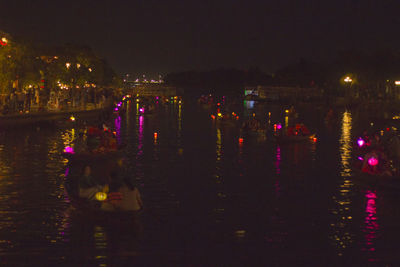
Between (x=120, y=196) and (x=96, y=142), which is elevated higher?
(x=96, y=142)

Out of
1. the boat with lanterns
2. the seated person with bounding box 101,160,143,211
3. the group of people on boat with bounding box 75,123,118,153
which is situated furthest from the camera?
the boat with lanterns

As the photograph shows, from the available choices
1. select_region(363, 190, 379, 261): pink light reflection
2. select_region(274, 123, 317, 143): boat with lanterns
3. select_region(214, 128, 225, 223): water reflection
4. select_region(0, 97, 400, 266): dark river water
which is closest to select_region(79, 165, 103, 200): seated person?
select_region(0, 97, 400, 266): dark river water

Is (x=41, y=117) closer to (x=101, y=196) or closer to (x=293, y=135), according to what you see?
(x=293, y=135)

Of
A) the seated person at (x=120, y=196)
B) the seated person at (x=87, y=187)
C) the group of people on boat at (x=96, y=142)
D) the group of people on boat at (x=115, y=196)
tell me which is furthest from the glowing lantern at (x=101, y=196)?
the group of people on boat at (x=96, y=142)

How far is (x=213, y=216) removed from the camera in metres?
21.9

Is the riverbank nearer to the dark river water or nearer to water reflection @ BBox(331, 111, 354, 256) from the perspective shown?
the dark river water

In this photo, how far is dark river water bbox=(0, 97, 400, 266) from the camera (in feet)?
56.6

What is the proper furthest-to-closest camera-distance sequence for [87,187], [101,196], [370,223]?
[87,187], [370,223], [101,196]

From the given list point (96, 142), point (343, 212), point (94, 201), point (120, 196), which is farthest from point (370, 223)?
point (96, 142)

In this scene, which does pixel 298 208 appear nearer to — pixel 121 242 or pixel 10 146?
pixel 121 242

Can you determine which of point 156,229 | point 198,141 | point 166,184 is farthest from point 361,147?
point 156,229

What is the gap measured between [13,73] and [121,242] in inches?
1928

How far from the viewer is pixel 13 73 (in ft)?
207

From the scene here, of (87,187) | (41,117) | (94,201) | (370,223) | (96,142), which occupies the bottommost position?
(370,223)
